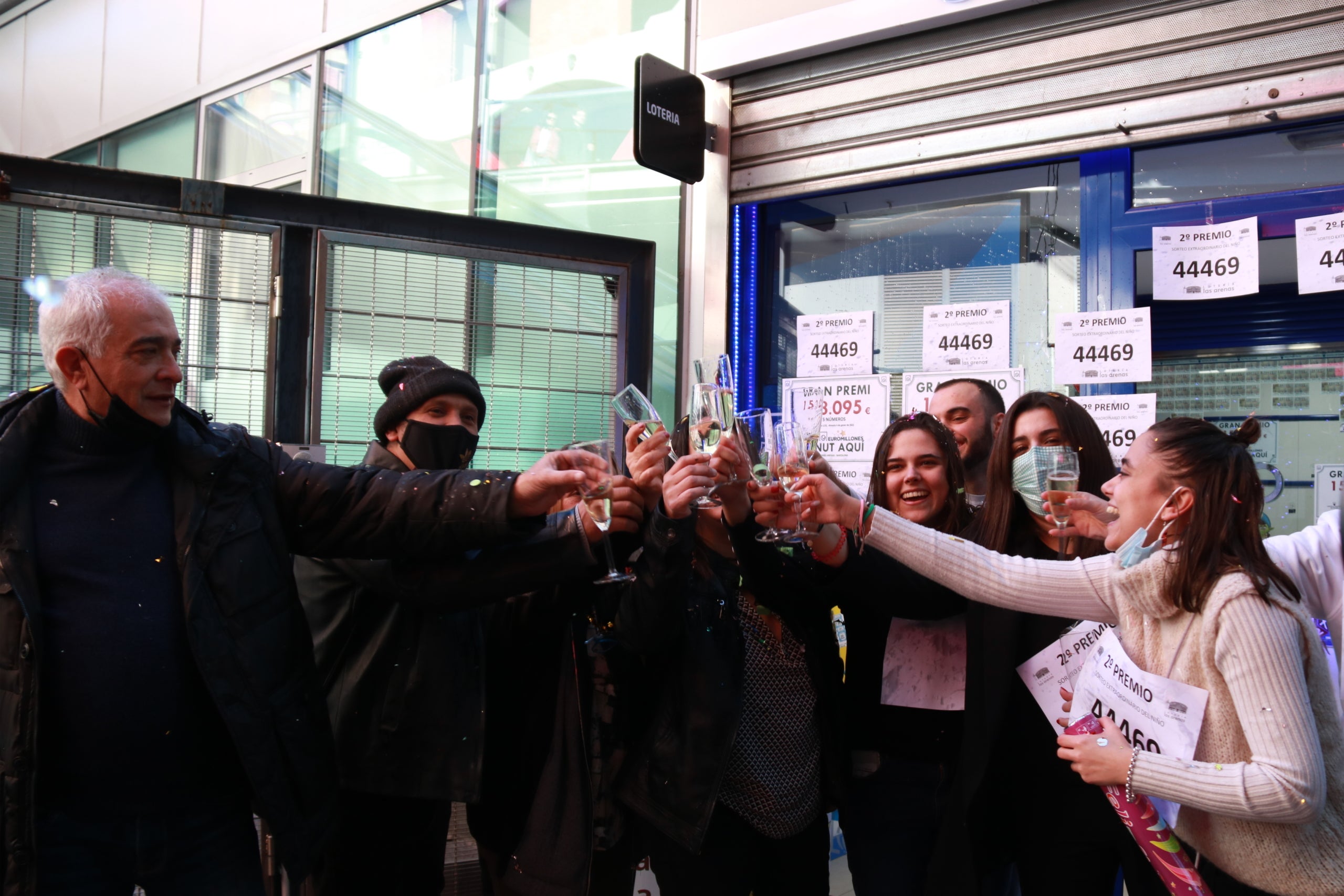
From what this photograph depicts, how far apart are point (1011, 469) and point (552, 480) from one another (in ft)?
3.45

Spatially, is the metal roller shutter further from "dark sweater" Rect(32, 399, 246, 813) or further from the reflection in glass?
"dark sweater" Rect(32, 399, 246, 813)

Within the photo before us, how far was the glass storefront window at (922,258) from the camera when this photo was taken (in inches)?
144

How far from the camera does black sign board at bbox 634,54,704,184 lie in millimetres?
3906

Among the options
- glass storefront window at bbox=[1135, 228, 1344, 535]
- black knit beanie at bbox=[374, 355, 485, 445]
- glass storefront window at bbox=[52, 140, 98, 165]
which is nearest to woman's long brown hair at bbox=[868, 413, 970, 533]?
black knit beanie at bbox=[374, 355, 485, 445]

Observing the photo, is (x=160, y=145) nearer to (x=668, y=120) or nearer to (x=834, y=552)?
(x=668, y=120)

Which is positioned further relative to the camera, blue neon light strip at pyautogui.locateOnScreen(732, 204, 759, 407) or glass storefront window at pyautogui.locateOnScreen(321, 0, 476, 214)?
glass storefront window at pyautogui.locateOnScreen(321, 0, 476, 214)

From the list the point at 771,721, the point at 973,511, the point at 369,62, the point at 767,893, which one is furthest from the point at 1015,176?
the point at 369,62

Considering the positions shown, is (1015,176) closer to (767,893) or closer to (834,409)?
(834,409)

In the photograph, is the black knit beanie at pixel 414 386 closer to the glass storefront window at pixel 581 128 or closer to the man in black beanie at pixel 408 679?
the man in black beanie at pixel 408 679

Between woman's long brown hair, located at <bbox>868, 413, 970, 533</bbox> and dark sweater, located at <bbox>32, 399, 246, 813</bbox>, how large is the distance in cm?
152

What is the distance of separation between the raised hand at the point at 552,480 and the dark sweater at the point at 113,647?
652 mm

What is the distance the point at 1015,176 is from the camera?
12.4 ft

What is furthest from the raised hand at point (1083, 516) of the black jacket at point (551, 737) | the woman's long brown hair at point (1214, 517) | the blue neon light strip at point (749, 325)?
the blue neon light strip at point (749, 325)

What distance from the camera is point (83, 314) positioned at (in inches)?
73.3
